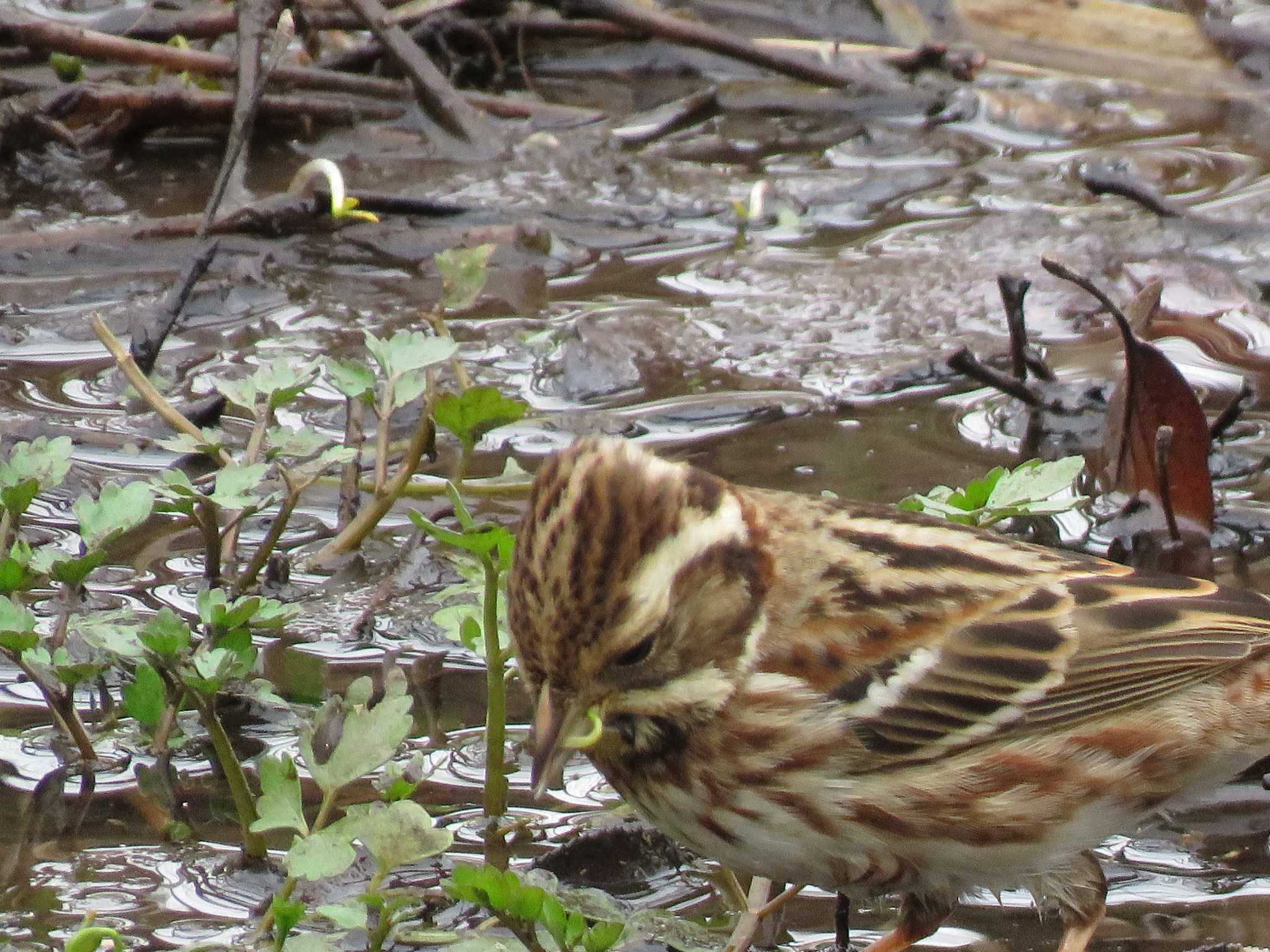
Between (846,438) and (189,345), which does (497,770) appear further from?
(189,345)

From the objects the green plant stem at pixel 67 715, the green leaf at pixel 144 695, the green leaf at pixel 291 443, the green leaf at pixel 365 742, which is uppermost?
the green leaf at pixel 291 443

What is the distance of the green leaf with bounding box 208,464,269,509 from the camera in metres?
Result: 4.46

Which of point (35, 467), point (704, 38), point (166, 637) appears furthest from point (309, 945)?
point (704, 38)

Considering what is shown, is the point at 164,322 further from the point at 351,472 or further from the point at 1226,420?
the point at 1226,420

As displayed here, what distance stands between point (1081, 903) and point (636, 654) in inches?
43.8

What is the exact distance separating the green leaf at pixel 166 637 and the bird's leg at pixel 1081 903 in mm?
1891

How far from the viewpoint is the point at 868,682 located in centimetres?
430

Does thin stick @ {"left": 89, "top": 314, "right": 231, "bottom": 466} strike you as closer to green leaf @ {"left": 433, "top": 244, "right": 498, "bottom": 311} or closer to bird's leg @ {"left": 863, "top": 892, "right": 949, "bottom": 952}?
green leaf @ {"left": 433, "top": 244, "right": 498, "bottom": 311}

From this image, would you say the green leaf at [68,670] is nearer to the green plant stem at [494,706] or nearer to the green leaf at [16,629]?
the green leaf at [16,629]

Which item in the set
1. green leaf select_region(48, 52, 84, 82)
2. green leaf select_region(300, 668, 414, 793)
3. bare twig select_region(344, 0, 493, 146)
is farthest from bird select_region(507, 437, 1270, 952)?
green leaf select_region(48, 52, 84, 82)

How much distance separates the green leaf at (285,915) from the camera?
3.47m

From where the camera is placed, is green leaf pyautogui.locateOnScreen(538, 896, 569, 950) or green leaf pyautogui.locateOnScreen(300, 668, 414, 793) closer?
green leaf pyautogui.locateOnScreen(538, 896, 569, 950)

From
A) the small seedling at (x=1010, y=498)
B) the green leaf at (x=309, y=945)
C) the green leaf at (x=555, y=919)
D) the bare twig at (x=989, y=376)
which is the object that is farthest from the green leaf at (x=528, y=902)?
the bare twig at (x=989, y=376)

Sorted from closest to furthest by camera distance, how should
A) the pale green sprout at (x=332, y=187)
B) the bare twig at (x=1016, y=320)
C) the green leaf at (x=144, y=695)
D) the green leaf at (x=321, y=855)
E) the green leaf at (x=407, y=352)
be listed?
the green leaf at (x=321, y=855), the green leaf at (x=144, y=695), the green leaf at (x=407, y=352), the bare twig at (x=1016, y=320), the pale green sprout at (x=332, y=187)
